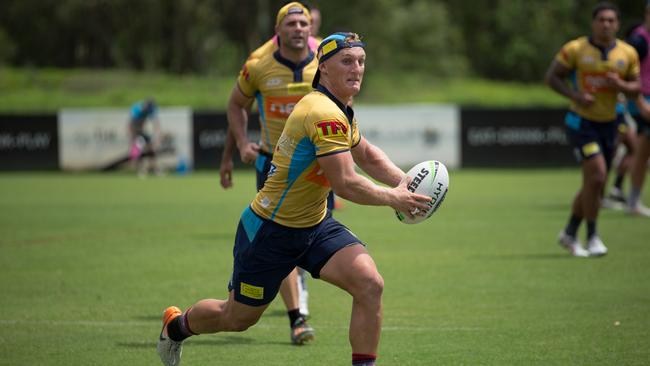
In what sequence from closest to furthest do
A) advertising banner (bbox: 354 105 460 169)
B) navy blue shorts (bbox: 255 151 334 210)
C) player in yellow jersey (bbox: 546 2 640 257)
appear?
1. navy blue shorts (bbox: 255 151 334 210)
2. player in yellow jersey (bbox: 546 2 640 257)
3. advertising banner (bbox: 354 105 460 169)

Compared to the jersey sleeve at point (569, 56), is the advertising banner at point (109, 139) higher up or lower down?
lower down

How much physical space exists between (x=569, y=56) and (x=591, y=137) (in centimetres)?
110

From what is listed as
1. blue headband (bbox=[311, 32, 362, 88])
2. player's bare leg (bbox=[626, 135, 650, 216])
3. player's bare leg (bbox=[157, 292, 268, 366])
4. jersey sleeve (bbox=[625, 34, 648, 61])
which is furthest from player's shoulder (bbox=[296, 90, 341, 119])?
player's bare leg (bbox=[626, 135, 650, 216])

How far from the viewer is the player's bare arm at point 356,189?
20.4 feet

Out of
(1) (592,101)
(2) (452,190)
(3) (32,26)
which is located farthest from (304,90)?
(3) (32,26)

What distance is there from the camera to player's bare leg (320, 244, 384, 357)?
6309mm

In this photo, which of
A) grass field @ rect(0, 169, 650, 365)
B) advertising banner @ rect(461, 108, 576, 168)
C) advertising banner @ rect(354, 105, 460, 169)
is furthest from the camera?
advertising banner @ rect(461, 108, 576, 168)

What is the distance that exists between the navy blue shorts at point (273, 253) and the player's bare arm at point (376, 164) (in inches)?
20.4

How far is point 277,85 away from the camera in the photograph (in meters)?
9.09

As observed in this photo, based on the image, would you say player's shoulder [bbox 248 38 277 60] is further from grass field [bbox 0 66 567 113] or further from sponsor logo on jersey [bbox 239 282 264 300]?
grass field [bbox 0 66 567 113]

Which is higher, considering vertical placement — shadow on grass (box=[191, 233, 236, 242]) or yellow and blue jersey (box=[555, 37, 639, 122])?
yellow and blue jersey (box=[555, 37, 639, 122])

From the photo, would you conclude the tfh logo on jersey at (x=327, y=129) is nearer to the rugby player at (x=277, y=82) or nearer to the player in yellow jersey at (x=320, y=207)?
the player in yellow jersey at (x=320, y=207)

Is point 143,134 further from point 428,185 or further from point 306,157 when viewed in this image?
point 428,185

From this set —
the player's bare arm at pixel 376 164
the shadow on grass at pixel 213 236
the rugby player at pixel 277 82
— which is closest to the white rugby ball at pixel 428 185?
the player's bare arm at pixel 376 164
